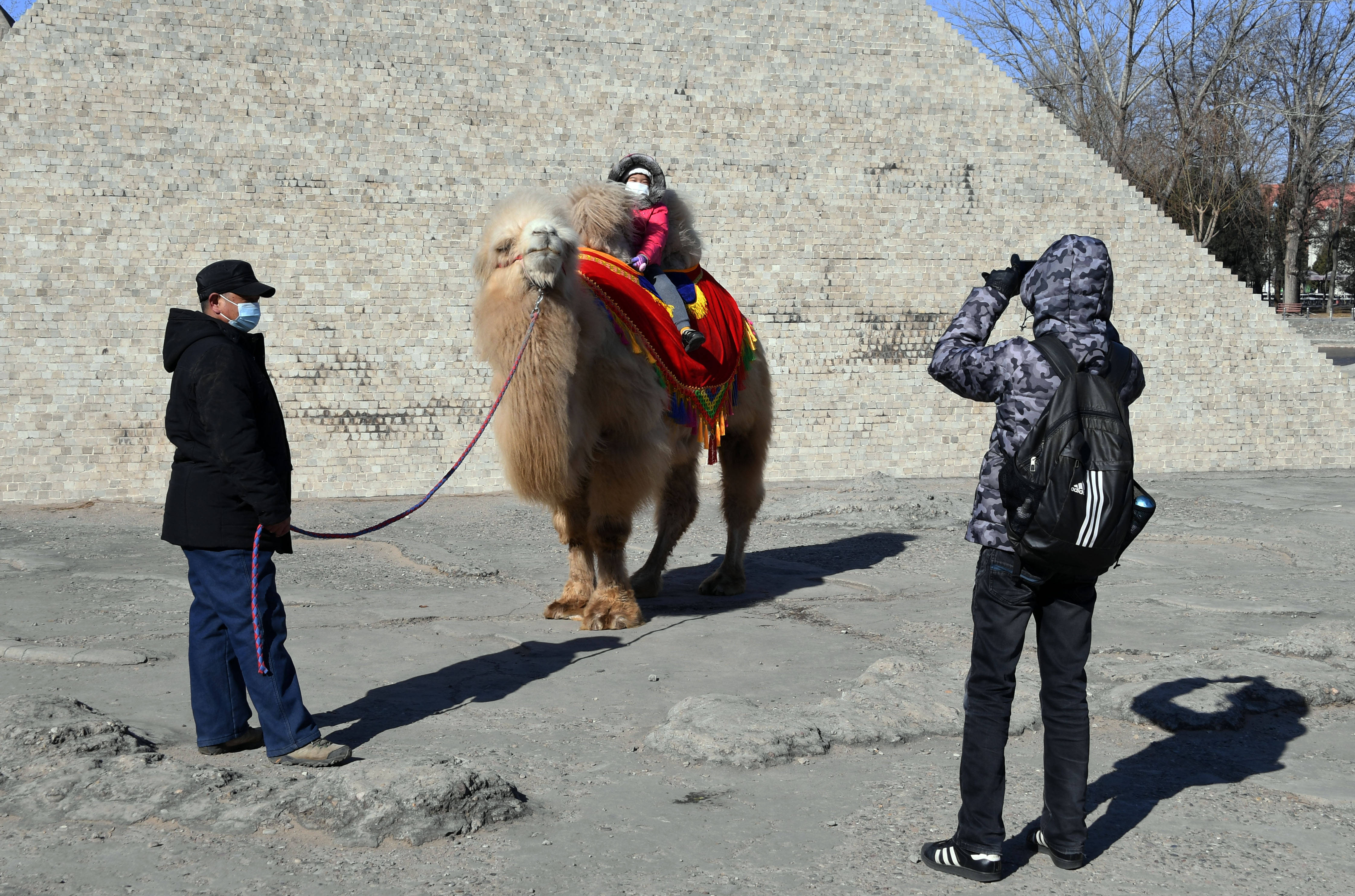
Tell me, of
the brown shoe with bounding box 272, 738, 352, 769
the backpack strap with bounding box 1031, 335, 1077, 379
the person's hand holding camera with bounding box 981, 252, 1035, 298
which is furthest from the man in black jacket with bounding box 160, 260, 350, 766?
the backpack strap with bounding box 1031, 335, 1077, 379

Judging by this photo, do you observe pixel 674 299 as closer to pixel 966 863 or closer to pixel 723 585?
pixel 723 585

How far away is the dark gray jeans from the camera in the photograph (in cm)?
316

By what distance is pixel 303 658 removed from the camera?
5.55 m

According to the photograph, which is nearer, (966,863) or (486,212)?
(966,863)

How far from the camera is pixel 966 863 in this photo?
10.3 feet

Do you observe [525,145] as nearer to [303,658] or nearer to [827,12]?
[827,12]

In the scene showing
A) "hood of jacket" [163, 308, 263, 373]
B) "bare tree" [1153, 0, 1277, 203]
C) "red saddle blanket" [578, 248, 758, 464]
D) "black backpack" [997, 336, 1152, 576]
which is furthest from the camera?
"bare tree" [1153, 0, 1277, 203]

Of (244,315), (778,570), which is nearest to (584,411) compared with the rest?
(244,315)

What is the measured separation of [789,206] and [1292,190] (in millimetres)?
40185

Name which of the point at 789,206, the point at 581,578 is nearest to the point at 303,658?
the point at 581,578

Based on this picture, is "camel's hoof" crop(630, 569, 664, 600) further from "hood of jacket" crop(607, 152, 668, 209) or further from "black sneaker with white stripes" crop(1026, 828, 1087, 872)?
"black sneaker with white stripes" crop(1026, 828, 1087, 872)

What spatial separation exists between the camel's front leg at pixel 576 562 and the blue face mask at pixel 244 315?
2500mm

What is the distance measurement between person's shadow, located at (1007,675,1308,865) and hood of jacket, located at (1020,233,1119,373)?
142cm

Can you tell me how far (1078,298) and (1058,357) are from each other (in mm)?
192
